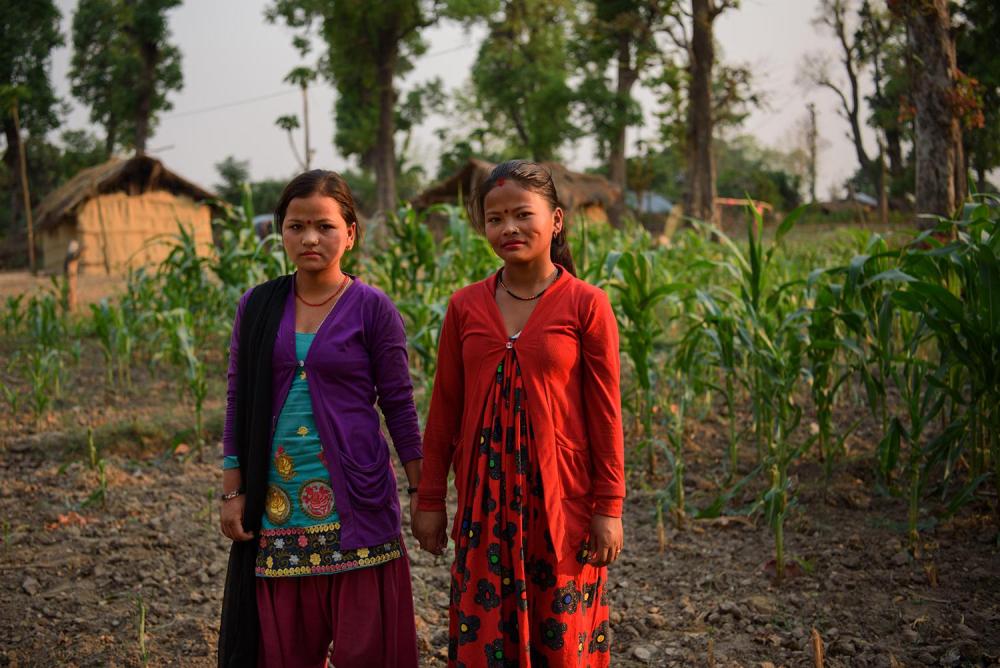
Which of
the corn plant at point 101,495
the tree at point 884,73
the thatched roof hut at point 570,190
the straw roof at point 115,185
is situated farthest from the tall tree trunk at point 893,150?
the corn plant at point 101,495

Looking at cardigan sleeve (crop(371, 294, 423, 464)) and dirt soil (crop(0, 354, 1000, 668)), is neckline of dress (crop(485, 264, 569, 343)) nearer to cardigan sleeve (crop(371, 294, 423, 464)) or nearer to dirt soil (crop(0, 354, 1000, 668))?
cardigan sleeve (crop(371, 294, 423, 464))

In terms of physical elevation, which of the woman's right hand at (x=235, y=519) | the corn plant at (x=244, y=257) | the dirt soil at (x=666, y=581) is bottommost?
the dirt soil at (x=666, y=581)

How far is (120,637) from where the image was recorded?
2377 mm

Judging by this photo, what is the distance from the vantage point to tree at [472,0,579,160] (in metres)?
23.4

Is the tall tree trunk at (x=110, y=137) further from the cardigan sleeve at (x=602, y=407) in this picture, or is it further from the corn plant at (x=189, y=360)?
the cardigan sleeve at (x=602, y=407)

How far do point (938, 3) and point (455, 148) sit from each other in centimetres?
2483

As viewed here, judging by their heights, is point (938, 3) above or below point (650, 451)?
above

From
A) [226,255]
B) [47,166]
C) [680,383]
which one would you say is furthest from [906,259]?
[47,166]

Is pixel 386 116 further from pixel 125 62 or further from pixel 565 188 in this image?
pixel 125 62

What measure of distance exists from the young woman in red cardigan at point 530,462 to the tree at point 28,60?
2305 centimetres

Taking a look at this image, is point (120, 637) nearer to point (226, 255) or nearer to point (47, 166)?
point (226, 255)

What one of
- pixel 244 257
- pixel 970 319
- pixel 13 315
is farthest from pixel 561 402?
pixel 13 315

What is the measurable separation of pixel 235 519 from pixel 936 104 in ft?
15.1

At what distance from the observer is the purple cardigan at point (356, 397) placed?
5.72 feet
